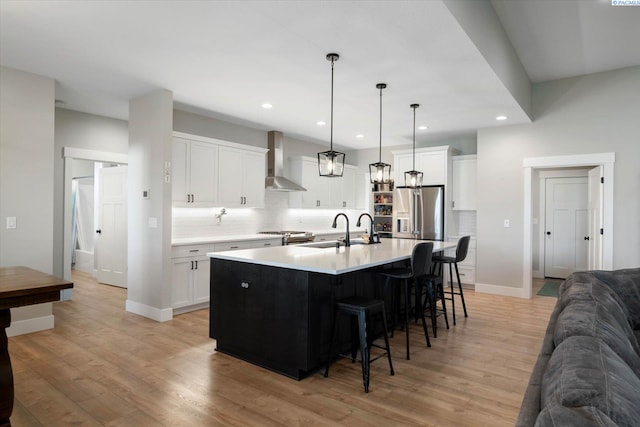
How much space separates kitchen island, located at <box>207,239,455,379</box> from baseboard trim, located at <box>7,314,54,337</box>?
2.05 meters

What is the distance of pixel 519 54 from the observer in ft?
15.5

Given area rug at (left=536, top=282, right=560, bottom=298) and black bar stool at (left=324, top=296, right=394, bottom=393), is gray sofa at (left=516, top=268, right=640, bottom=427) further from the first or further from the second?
area rug at (left=536, top=282, right=560, bottom=298)

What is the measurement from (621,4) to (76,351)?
5.94 metres

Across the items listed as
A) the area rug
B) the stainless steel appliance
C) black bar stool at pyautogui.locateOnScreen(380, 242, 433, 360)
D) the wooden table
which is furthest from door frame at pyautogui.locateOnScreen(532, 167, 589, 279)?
the wooden table

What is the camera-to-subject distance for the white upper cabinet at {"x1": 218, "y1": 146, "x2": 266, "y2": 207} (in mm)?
5535

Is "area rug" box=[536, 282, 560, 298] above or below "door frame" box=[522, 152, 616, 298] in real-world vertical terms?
below

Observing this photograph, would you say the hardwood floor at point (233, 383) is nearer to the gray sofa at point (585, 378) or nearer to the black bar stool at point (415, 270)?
the black bar stool at point (415, 270)

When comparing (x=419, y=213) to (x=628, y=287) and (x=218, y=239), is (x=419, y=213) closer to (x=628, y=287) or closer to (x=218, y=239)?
(x=218, y=239)

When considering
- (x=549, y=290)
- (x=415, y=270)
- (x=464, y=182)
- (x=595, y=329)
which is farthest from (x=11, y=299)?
(x=549, y=290)

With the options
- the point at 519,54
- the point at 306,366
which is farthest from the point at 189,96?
the point at 519,54

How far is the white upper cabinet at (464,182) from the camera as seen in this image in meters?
6.60

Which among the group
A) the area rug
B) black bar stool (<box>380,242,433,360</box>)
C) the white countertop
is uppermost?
the white countertop

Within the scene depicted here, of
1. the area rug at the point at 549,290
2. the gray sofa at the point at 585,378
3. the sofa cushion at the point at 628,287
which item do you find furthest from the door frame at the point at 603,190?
the gray sofa at the point at 585,378

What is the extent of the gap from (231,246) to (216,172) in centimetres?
113
